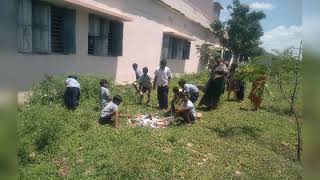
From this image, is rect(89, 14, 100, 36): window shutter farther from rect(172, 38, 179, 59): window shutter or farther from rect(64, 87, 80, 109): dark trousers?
rect(172, 38, 179, 59): window shutter

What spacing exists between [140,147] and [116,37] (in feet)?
22.9

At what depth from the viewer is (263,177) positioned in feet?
16.9

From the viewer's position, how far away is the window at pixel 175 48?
58.5 ft

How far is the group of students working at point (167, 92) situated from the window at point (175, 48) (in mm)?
6432

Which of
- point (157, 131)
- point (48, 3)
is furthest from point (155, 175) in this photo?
point (48, 3)

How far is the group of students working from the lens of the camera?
25.3 ft

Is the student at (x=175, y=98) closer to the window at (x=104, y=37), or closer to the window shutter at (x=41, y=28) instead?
the window shutter at (x=41, y=28)

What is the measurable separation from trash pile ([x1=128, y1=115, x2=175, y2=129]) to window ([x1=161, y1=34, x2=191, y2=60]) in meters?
9.52

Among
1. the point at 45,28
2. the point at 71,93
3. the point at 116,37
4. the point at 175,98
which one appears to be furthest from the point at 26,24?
the point at 116,37

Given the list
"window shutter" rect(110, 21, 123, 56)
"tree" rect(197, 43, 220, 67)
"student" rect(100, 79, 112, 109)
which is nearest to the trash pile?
"student" rect(100, 79, 112, 109)

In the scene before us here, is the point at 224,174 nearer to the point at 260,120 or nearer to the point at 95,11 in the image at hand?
the point at 260,120

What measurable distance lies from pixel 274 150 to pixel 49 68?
5762mm

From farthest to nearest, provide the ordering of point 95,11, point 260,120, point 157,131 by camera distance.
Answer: point 95,11 → point 260,120 → point 157,131

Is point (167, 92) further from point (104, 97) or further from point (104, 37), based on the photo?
point (104, 37)
